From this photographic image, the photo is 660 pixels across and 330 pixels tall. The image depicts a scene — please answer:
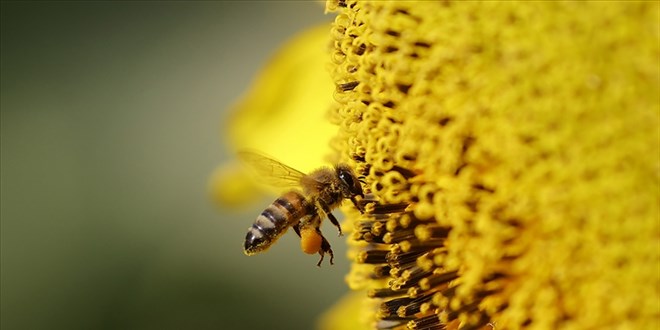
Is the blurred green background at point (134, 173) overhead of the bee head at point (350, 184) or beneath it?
overhead

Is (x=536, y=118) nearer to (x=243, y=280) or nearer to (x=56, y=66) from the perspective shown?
(x=243, y=280)

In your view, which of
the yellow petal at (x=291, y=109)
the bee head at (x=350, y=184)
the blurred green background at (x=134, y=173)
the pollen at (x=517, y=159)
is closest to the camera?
the pollen at (x=517, y=159)

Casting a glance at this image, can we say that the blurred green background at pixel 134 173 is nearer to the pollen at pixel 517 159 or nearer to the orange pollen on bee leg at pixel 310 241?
the orange pollen on bee leg at pixel 310 241

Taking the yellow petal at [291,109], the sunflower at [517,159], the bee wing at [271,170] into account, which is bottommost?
the sunflower at [517,159]

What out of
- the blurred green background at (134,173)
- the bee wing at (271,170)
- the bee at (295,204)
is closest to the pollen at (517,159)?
the bee at (295,204)

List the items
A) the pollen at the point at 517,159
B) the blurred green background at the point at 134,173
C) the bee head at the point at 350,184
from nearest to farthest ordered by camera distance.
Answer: the pollen at the point at 517,159 → the bee head at the point at 350,184 → the blurred green background at the point at 134,173

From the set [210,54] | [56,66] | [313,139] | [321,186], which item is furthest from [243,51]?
[321,186]

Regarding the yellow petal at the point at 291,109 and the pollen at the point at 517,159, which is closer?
the pollen at the point at 517,159
